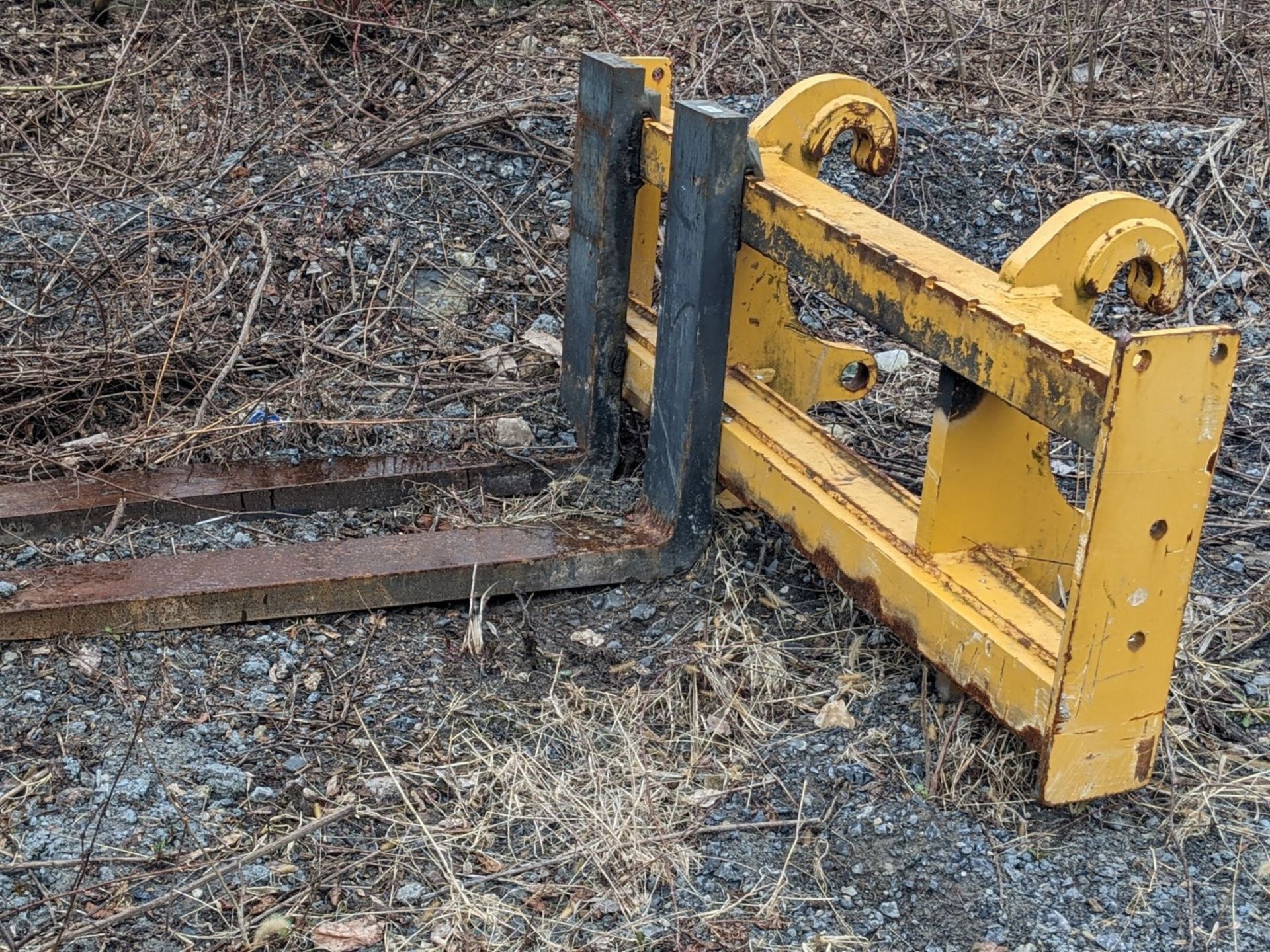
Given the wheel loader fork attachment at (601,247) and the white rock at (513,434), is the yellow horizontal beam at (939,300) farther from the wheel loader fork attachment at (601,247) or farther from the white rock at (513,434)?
the white rock at (513,434)

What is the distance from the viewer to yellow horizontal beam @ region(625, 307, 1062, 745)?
2742mm

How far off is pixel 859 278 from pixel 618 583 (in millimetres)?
1018

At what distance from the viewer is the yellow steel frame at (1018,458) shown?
2453mm

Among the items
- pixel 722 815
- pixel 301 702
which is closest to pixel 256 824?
pixel 301 702

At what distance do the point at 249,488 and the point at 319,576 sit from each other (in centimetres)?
56

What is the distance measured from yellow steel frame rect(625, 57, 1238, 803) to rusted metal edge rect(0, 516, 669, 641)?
404 millimetres

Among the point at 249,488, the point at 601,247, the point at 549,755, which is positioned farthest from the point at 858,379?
the point at 249,488

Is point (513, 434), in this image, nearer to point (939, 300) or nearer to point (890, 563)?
point (890, 563)

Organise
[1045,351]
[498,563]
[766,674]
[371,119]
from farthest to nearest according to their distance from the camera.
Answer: [371,119], [498,563], [766,674], [1045,351]

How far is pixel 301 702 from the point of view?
3.16m

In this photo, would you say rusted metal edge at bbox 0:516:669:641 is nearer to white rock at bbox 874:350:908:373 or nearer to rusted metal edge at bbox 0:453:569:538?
rusted metal edge at bbox 0:453:569:538

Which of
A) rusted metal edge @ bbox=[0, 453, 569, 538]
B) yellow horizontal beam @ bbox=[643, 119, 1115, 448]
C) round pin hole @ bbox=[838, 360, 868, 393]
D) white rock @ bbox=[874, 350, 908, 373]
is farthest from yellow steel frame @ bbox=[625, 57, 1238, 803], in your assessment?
white rock @ bbox=[874, 350, 908, 373]

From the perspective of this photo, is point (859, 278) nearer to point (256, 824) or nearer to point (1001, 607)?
point (1001, 607)

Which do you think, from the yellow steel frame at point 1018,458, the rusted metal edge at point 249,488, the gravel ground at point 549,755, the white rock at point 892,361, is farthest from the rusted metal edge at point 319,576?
the white rock at point 892,361
